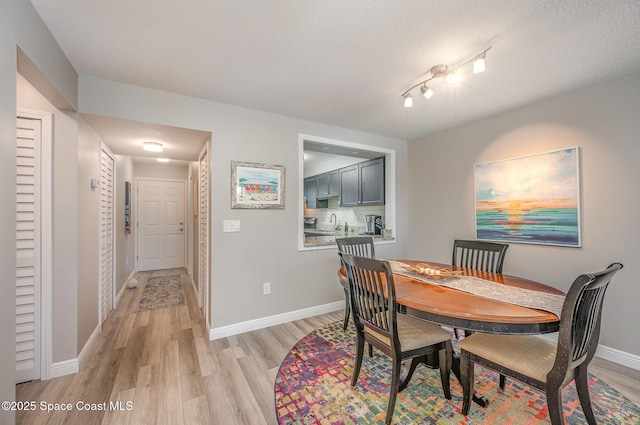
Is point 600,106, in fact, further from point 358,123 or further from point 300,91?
point 300,91

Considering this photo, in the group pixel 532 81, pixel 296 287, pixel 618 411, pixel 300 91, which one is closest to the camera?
pixel 618 411

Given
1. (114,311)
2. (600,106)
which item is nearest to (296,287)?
(114,311)

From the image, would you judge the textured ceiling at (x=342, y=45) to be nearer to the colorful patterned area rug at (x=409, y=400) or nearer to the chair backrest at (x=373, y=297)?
the chair backrest at (x=373, y=297)

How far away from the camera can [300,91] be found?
238cm

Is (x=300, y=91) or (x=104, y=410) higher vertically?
(x=300, y=91)

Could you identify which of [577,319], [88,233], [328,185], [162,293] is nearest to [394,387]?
[577,319]

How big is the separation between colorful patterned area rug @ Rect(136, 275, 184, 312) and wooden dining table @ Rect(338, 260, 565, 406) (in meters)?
3.24

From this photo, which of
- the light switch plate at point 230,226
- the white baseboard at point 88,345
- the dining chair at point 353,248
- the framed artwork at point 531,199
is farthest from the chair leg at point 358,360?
the white baseboard at point 88,345

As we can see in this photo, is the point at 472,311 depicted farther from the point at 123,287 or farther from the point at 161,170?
the point at 161,170

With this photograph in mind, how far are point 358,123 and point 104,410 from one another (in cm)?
339

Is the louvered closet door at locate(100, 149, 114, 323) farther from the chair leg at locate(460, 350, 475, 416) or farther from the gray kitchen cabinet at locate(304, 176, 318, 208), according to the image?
the gray kitchen cabinet at locate(304, 176, 318, 208)

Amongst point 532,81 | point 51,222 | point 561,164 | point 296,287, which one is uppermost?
point 532,81

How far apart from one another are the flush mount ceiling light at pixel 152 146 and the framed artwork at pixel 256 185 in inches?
40.3

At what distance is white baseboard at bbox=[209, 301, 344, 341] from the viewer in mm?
2610
